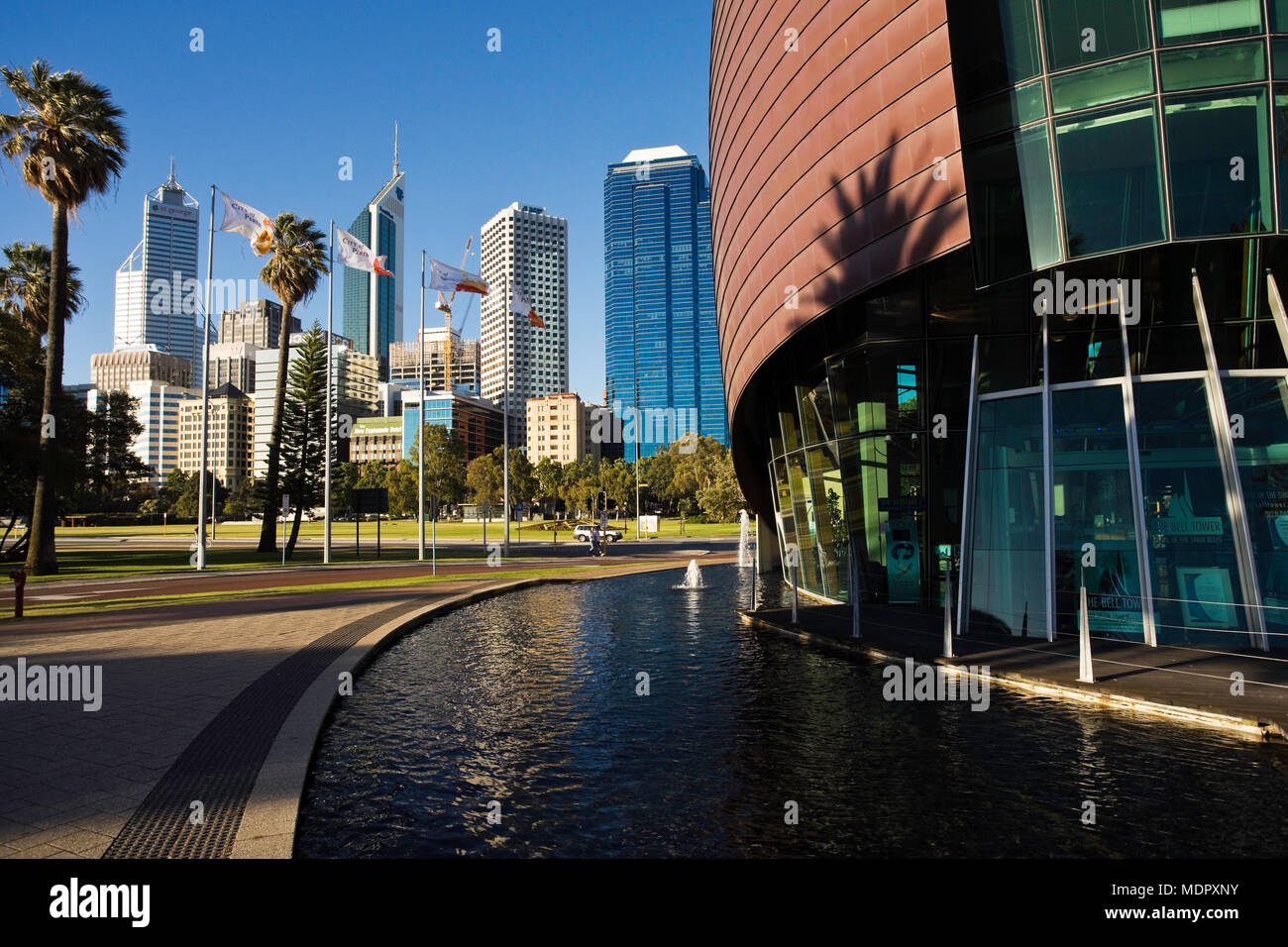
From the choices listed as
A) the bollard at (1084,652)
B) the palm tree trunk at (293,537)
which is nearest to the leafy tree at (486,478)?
the palm tree trunk at (293,537)

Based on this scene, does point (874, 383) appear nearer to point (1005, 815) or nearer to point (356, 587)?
point (1005, 815)

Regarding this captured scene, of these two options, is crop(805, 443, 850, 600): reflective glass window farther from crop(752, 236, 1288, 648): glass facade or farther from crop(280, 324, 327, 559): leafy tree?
crop(280, 324, 327, 559): leafy tree

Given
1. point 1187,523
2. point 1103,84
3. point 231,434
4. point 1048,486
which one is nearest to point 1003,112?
point 1103,84

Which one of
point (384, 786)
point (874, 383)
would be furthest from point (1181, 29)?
point (384, 786)

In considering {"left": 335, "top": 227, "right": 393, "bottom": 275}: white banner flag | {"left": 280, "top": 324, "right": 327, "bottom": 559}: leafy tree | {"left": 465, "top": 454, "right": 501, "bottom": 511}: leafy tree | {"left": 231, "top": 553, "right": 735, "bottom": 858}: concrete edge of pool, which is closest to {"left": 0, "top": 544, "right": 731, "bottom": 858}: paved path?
{"left": 231, "top": 553, "right": 735, "bottom": 858}: concrete edge of pool

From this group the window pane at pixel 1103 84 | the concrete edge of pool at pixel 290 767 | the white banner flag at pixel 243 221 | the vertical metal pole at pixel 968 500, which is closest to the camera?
the concrete edge of pool at pixel 290 767

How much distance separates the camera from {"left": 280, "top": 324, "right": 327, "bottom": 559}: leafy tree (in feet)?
176

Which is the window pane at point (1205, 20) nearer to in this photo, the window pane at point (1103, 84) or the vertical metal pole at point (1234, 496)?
the window pane at point (1103, 84)

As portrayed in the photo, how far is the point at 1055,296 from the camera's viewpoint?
48.1ft

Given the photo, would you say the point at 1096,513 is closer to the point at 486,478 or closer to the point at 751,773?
the point at 751,773

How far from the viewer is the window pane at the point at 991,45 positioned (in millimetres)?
13516

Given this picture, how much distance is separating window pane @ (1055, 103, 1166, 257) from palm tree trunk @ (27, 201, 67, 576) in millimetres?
32051

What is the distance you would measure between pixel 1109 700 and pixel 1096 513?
5320 mm

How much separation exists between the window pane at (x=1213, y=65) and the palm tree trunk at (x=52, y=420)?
3358 centimetres
